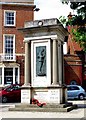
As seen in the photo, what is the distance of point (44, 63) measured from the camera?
1811cm

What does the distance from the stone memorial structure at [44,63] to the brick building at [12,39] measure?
18805 millimetres

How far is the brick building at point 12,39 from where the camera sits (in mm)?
37281

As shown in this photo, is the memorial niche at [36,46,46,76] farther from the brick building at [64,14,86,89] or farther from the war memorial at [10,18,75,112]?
the brick building at [64,14,86,89]

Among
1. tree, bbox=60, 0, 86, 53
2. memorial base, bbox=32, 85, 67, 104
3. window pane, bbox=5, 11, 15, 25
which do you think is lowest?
memorial base, bbox=32, 85, 67, 104

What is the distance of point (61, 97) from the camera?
17.8 meters

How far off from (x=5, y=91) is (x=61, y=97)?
11.3m

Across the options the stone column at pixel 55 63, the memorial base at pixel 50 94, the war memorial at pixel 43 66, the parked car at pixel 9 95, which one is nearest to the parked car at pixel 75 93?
the parked car at pixel 9 95

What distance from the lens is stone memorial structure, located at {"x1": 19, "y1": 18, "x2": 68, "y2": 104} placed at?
17.7m

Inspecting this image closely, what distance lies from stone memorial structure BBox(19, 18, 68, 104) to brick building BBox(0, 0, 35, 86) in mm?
18805

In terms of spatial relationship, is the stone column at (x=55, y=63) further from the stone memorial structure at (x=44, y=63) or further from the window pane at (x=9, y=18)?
the window pane at (x=9, y=18)

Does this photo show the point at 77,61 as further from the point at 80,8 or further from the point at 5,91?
the point at 80,8

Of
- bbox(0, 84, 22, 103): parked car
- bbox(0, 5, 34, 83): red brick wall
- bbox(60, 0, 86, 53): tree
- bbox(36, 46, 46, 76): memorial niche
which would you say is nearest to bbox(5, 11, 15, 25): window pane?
bbox(0, 5, 34, 83): red brick wall

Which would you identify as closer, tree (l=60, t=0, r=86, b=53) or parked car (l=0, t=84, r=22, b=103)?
tree (l=60, t=0, r=86, b=53)

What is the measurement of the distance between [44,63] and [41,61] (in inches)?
8.6
